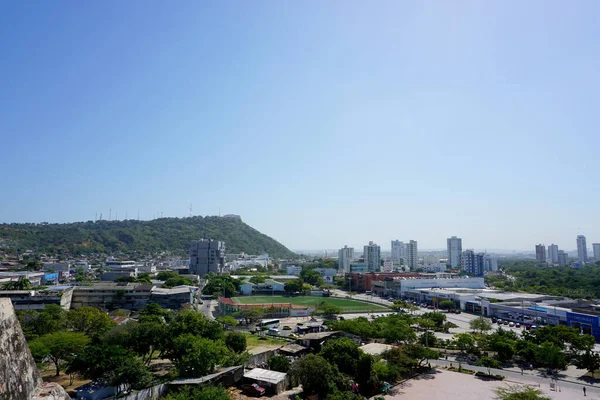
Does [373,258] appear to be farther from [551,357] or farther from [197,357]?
[197,357]

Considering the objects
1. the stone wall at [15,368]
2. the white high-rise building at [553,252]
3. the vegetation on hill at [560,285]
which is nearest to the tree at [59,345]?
the stone wall at [15,368]

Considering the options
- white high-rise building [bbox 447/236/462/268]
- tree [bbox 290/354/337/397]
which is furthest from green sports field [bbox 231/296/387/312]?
white high-rise building [bbox 447/236/462/268]

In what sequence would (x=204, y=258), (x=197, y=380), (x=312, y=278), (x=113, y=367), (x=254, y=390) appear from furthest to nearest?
1. (x=204, y=258)
2. (x=312, y=278)
3. (x=254, y=390)
4. (x=113, y=367)
5. (x=197, y=380)

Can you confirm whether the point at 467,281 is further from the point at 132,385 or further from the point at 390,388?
the point at 132,385

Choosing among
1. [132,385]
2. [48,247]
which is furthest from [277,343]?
[48,247]

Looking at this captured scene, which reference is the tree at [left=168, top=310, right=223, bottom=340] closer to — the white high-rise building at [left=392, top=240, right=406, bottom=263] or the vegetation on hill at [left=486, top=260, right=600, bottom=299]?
the vegetation on hill at [left=486, top=260, right=600, bottom=299]

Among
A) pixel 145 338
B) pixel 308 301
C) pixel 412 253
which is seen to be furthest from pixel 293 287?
pixel 412 253

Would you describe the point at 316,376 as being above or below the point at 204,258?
below
